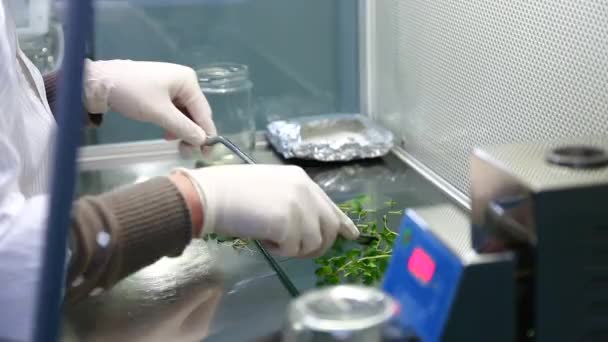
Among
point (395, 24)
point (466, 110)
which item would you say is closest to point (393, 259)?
point (466, 110)

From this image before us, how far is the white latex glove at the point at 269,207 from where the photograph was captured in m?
1.01

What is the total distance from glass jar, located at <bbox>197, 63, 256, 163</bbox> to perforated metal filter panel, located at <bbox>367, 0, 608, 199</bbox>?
32 centimetres

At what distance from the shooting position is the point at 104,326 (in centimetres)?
105

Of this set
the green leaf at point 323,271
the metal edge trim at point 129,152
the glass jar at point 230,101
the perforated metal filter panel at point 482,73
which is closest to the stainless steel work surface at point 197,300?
the green leaf at point 323,271

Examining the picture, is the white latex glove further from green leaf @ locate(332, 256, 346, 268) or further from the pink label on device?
the pink label on device

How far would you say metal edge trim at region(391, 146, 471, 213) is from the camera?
1495 mm

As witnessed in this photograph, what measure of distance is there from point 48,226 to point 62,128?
0.28 feet

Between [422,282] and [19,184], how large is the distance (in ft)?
2.14

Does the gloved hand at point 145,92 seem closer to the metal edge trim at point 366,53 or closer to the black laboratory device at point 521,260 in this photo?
the metal edge trim at point 366,53

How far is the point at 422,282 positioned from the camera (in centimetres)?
75

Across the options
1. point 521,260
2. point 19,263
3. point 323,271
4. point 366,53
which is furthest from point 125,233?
point 366,53

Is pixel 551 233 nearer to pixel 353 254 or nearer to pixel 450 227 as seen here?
pixel 450 227

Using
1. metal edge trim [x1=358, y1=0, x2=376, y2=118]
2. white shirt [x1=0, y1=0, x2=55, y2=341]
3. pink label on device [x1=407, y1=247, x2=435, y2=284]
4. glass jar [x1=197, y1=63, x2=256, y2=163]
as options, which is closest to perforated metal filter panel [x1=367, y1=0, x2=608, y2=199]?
metal edge trim [x1=358, y1=0, x2=376, y2=118]

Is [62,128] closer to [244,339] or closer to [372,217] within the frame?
[244,339]
